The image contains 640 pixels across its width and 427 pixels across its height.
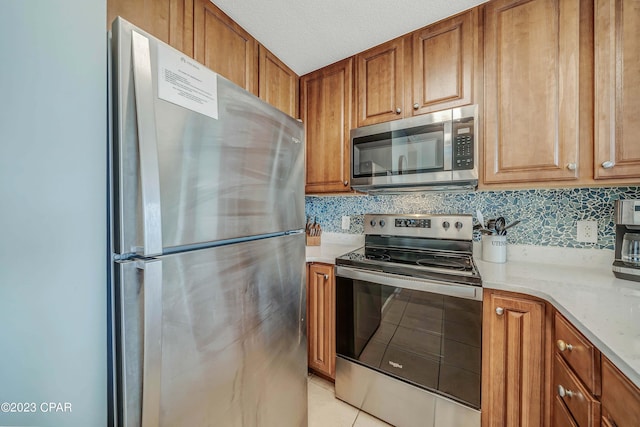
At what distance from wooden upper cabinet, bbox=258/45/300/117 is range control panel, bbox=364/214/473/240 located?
3.61 ft

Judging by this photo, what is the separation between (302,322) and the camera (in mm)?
1177

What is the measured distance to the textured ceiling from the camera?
4.32 ft

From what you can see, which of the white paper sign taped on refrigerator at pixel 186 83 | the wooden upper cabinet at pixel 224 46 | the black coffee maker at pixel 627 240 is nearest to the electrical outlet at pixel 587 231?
the black coffee maker at pixel 627 240

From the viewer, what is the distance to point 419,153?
1462 millimetres

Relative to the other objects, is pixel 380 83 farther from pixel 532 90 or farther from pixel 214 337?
pixel 214 337

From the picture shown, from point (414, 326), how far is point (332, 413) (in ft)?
2.59

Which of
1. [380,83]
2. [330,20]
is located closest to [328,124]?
[380,83]

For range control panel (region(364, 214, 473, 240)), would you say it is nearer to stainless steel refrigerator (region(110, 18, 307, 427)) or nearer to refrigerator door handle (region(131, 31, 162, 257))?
stainless steel refrigerator (region(110, 18, 307, 427))

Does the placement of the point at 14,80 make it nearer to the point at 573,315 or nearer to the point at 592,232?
the point at 573,315

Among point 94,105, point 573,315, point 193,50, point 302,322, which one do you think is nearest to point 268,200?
point 94,105

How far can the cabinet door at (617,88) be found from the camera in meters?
Result: 1.03

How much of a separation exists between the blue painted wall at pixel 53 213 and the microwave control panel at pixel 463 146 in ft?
4.97

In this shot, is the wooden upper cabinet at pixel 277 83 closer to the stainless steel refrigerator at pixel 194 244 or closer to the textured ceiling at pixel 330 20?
the textured ceiling at pixel 330 20

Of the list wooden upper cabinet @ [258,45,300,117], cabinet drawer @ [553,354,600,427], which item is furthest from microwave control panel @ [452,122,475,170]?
wooden upper cabinet @ [258,45,300,117]
